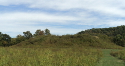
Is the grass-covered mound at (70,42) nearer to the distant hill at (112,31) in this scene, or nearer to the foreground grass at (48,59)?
the foreground grass at (48,59)

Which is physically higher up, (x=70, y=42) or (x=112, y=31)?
(x=112, y=31)

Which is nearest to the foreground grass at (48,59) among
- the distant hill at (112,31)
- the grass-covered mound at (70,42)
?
the grass-covered mound at (70,42)

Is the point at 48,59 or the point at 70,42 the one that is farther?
the point at 70,42

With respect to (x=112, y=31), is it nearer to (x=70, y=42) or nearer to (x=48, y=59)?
(x=70, y=42)

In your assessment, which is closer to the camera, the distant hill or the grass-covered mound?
the grass-covered mound

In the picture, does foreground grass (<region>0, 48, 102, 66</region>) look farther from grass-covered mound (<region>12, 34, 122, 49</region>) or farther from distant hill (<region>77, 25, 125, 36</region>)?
distant hill (<region>77, 25, 125, 36</region>)

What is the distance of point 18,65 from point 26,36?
4232 cm

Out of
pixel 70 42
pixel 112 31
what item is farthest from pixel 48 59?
pixel 112 31

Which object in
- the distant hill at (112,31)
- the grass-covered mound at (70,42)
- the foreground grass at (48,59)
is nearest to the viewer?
the foreground grass at (48,59)

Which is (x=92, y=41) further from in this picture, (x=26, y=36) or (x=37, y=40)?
(x=26, y=36)

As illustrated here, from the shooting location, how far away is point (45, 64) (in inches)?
354

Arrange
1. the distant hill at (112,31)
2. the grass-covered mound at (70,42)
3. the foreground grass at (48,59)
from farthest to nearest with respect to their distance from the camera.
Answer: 1. the distant hill at (112,31)
2. the grass-covered mound at (70,42)
3. the foreground grass at (48,59)

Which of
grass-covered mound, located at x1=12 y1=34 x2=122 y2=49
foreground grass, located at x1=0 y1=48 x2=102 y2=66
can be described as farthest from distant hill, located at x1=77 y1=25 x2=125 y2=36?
foreground grass, located at x1=0 y1=48 x2=102 y2=66

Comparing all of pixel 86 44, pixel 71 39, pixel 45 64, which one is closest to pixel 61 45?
pixel 71 39
